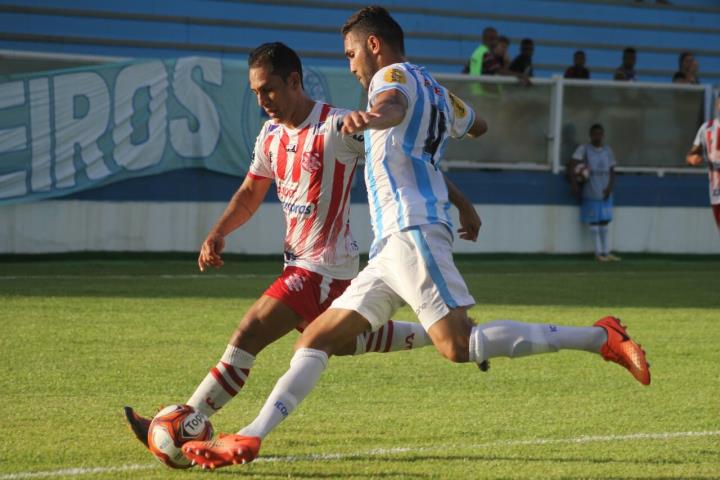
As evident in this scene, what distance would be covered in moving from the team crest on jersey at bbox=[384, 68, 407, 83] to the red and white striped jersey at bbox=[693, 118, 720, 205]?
961 centimetres

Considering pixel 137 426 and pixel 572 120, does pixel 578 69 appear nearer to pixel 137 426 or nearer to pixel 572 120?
pixel 572 120

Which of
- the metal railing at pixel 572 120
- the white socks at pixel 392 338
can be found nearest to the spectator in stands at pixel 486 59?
the metal railing at pixel 572 120

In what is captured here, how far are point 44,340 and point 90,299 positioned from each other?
8.07ft

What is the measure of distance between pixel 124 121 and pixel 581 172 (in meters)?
6.56

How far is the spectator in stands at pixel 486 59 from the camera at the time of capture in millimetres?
18234

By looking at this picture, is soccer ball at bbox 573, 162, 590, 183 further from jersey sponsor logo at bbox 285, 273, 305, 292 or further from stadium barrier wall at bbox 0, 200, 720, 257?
jersey sponsor logo at bbox 285, 273, 305, 292

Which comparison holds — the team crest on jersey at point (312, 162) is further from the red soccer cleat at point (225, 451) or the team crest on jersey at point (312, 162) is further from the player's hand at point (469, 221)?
the red soccer cleat at point (225, 451)

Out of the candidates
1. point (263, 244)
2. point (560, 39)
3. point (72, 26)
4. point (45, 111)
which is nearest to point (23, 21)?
point (72, 26)

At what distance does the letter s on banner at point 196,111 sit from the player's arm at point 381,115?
36.5ft

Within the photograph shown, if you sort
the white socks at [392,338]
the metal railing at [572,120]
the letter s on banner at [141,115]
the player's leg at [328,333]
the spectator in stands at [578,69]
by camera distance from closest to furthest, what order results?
1. the player's leg at [328,333]
2. the white socks at [392,338]
3. the letter s on banner at [141,115]
4. the metal railing at [572,120]
5. the spectator in stands at [578,69]

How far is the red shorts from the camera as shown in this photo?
229 inches

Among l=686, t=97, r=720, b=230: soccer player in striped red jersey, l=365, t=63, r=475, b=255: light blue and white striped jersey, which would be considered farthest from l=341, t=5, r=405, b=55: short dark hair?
l=686, t=97, r=720, b=230: soccer player in striped red jersey

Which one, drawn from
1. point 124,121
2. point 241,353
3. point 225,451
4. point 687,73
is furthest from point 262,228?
point 225,451

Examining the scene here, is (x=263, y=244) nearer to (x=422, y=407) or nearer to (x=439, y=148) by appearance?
(x=422, y=407)
